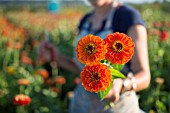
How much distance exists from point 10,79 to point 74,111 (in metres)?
2.02

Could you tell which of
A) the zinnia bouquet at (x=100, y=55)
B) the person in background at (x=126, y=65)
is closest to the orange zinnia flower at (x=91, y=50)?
the zinnia bouquet at (x=100, y=55)

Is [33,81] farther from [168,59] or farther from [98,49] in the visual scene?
[98,49]

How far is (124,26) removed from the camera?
2.14 m

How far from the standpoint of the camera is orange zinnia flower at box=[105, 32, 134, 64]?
1.32 meters

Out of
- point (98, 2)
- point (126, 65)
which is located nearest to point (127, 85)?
point (126, 65)

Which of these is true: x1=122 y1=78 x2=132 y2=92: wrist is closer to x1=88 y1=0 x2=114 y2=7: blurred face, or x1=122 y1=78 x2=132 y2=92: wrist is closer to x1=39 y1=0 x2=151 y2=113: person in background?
x1=39 y1=0 x2=151 y2=113: person in background

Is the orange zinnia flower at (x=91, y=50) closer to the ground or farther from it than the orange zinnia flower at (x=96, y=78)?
farther from it

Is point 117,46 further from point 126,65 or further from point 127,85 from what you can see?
point 126,65

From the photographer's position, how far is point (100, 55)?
131 cm

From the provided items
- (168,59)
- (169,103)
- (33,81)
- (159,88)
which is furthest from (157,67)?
(33,81)

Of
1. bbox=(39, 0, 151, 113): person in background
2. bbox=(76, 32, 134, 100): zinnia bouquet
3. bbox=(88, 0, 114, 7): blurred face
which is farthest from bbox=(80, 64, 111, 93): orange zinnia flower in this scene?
bbox=(88, 0, 114, 7): blurred face

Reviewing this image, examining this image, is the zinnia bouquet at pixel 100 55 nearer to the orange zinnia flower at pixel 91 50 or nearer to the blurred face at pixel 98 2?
the orange zinnia flower at pixel 91 50

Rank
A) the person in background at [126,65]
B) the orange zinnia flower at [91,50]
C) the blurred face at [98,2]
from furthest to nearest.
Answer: the blurred face at [98,2], the person in background at [126,65], the orange zinnia flower at [91,50]

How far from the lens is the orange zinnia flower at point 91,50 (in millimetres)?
1311
